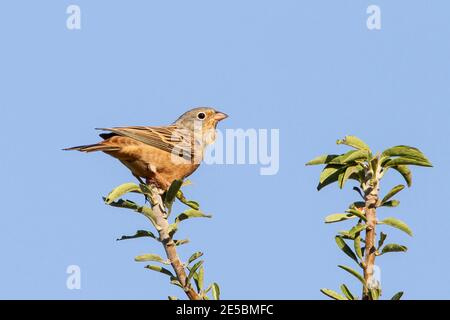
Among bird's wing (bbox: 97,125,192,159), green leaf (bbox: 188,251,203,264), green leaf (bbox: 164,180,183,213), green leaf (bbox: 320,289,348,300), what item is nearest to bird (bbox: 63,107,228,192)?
bird's wing (bbox: 97,125,192,159)

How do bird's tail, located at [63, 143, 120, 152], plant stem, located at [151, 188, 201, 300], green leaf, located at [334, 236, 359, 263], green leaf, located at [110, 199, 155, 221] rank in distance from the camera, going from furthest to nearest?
bird's tail, located at [63, 143, 120, 152], green leaf, located at [110, 199, 155, 221], plant stem, located at [151, 188, 201, 300], green leaf, located at [334, 236, 359, 263]

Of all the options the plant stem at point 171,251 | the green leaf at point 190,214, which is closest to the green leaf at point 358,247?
the plant stem at point 171,251

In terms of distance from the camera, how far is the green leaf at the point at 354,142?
3.89 metres

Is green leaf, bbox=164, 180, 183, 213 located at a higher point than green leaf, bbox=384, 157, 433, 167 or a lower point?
lower

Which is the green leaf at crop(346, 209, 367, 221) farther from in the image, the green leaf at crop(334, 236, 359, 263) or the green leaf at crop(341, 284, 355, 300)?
the green leaf at crop(341, 284, 355, 300)

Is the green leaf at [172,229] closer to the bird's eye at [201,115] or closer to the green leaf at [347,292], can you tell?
the green leaf at [347,292]

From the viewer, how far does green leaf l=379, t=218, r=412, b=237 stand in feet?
12.1

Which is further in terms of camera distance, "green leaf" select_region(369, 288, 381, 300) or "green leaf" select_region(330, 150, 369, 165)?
"green leaf" select_region(330, 150, 369, 165)

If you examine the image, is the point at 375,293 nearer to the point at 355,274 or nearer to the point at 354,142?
the point at 355,274

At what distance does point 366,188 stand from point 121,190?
1705mm

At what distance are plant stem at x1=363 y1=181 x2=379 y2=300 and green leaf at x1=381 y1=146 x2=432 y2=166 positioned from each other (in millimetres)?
211

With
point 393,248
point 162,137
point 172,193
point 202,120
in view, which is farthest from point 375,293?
point 202,120

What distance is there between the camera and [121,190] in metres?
4.71
